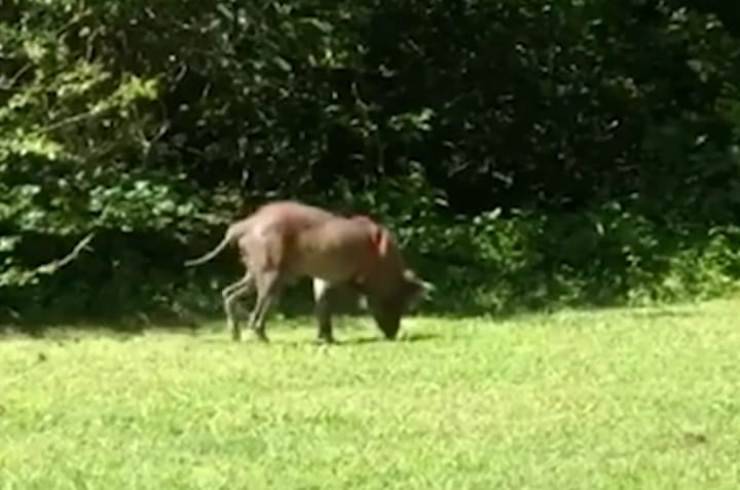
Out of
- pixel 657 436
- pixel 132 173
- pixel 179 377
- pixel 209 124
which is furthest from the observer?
pixel 209 124

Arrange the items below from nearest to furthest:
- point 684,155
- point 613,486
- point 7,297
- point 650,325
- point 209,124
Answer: point 613,486 → point 650,325 → point 7,297 → point 209,124 → point 684,155

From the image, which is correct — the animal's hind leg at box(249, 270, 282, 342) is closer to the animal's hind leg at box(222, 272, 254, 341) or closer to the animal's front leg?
the animal's hind leg at box(222, 272, 254, 341)

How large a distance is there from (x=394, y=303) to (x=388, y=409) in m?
3.27

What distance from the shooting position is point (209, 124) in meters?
17.1

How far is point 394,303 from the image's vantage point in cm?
1350

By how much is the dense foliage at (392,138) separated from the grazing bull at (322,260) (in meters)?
1.69

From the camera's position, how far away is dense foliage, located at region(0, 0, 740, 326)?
15.6 metres

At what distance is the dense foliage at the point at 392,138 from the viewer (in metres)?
15.6

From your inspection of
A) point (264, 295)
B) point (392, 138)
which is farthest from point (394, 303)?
point (392, 138)

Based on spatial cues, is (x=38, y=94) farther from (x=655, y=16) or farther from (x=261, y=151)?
(x=655, y=16)

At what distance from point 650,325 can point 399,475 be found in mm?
5026

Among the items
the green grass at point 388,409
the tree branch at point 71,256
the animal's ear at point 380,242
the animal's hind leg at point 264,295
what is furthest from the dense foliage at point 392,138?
the green grass at point 388,409

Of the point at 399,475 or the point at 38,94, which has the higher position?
the point at 38,94

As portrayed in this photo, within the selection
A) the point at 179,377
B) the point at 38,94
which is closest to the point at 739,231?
the point at 38,94
